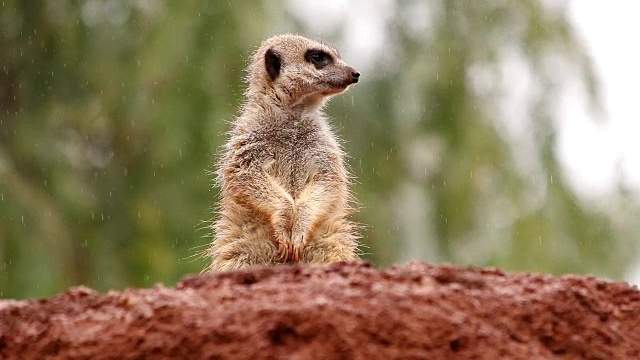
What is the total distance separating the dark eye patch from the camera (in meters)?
5.64

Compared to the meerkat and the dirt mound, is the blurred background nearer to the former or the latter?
the meerkat

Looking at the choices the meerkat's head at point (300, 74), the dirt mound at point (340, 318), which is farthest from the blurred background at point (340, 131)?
the dirt mound at point (340, 318)

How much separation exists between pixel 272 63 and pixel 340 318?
10.6 ft

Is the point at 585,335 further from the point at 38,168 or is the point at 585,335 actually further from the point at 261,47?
the point at 38,168

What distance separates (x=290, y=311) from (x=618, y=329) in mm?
827

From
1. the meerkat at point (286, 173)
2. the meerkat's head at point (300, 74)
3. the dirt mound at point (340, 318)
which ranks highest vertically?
the meerkat's head at point (300, 74)

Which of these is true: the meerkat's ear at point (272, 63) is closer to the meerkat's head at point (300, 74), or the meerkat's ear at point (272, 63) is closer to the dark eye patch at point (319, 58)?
the meerkat's head at point (300, 74)

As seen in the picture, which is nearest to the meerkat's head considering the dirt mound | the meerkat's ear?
the meerkat's ear

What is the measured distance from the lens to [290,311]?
8.68 feet

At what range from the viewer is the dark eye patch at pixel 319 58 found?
5645 mm

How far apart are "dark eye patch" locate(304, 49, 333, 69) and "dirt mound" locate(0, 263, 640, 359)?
2.68 metres

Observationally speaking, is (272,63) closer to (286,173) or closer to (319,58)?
(319,58)

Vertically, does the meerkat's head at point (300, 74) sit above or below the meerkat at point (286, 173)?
above

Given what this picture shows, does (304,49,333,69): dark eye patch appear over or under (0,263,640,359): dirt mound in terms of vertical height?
over
